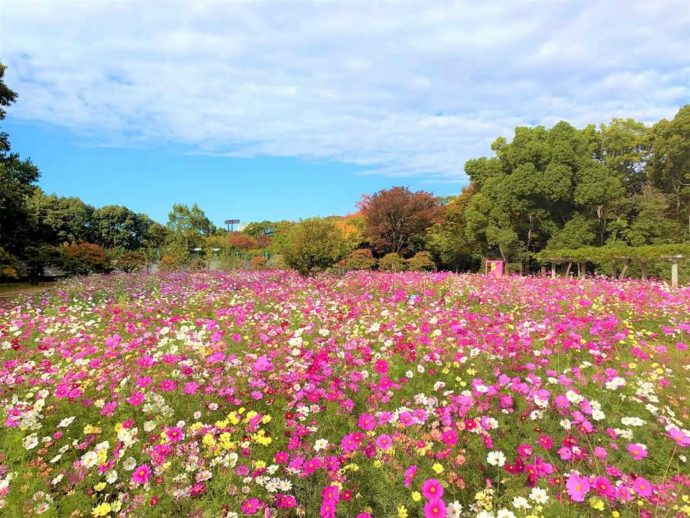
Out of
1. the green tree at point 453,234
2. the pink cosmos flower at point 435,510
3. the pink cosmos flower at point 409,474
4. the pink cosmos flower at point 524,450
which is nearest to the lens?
the pink cosmos flower at point 435,510

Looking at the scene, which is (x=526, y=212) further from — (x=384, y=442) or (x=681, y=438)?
(x=384, y=442)

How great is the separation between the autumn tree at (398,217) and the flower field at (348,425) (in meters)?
20.3

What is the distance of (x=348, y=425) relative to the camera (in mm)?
2988

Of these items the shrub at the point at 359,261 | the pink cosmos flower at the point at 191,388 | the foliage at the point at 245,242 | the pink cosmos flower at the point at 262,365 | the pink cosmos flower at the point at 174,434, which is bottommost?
the pink cosmos flower at the point at 174,434

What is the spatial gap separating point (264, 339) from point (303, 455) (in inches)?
67.5

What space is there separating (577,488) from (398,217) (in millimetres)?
23371

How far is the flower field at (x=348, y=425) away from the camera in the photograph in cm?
218

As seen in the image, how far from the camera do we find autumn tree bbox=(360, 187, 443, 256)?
2472 cm

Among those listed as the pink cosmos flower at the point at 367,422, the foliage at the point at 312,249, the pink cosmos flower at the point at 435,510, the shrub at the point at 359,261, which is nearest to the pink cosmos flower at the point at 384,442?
the pink cosmos flower at the point at 367,422

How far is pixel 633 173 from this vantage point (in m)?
26.7

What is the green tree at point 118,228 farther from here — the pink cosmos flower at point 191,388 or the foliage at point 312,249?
the pink cosmos flower at point 191,388

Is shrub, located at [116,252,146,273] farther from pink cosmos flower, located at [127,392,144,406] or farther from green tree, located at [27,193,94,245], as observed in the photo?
→ pink cosmos flower, located at [127,392,144,406]

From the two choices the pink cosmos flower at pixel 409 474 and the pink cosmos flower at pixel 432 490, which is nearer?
the pink cosmos flower at pixel 432 490

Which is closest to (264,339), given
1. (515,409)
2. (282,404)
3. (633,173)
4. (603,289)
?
(282,404)
